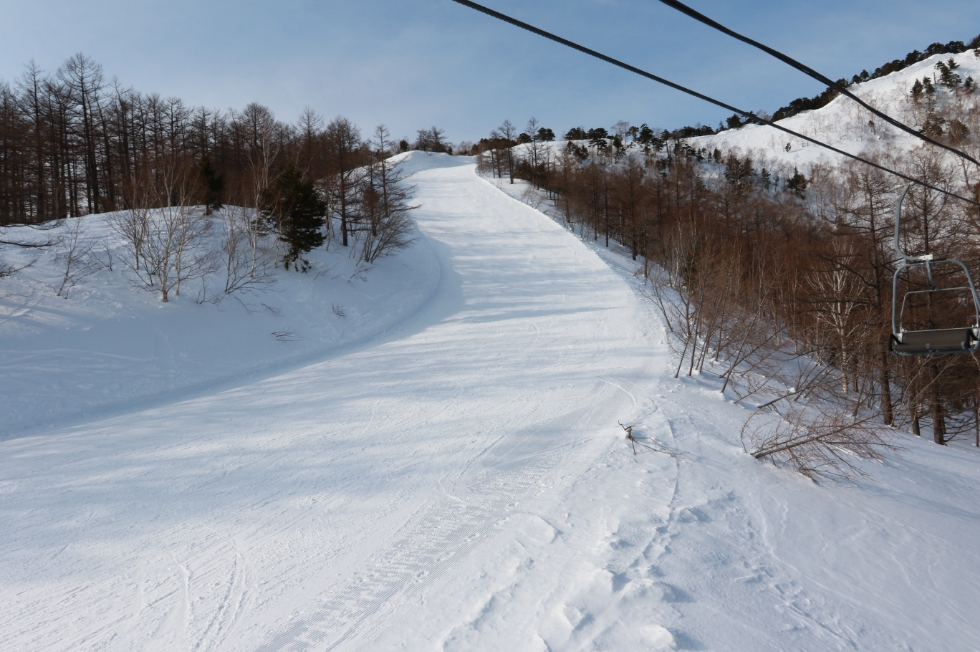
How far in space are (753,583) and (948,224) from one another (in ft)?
65.0

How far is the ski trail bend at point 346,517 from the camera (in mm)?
4789

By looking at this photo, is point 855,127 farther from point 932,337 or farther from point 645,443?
point 932,337

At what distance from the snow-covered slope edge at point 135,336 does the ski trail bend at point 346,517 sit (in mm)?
1663

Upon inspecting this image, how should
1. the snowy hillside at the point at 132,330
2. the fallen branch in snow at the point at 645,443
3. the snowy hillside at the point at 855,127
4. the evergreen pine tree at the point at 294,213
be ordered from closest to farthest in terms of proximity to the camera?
the fallen branch in snow at the point at 645,443
the snowy hillside at the point at 132,330
the evergreen pine tree at the point at 294,213
the snowy hillside at the point at 855,127

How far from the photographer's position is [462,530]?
6477mm

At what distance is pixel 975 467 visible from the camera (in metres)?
11.0

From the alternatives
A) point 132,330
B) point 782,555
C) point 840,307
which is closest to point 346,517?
point 782,555

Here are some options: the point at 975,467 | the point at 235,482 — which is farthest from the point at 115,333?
the point at 975,467

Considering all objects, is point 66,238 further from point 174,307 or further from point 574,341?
point 574,341

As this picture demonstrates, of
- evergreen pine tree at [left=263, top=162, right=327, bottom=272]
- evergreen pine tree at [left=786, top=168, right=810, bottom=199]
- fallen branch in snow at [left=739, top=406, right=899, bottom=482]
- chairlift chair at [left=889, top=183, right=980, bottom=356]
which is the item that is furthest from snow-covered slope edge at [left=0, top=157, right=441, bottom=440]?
evergreen pine tree at [left=786, top=168, right=810, bottom=199]

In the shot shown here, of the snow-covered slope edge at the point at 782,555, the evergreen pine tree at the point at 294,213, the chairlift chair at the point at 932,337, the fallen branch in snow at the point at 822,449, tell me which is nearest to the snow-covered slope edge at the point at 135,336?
the evergreen pine tree at the point at 294,213

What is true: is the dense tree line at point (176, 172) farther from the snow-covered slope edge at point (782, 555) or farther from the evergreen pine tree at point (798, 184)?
the evergreen pine tree at point (798, 184)

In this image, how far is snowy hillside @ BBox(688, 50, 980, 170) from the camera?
73438 millimetres

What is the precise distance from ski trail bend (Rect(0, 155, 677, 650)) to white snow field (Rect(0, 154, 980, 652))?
0.11 ft
